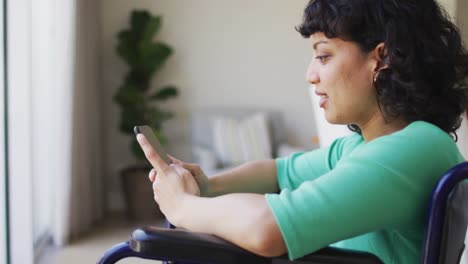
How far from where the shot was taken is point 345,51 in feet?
3.23

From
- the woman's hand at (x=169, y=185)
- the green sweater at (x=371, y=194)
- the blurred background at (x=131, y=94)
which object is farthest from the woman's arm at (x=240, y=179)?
the blurred background at (x=131, y=94)

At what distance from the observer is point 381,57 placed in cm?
96

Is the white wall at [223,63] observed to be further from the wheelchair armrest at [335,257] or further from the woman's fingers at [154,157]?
the wheelchair armrest at [335,257]

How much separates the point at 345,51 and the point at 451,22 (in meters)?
0.22

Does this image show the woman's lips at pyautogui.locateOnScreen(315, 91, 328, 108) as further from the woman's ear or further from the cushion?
the cushion

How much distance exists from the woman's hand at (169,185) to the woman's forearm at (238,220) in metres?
0.03

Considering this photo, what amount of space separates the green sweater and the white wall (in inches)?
140

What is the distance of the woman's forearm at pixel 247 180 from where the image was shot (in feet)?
4.10

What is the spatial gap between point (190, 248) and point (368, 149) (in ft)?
1.04

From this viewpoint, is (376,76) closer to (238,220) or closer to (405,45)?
(405,45)

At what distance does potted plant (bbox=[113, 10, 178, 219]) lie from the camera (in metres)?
4.03

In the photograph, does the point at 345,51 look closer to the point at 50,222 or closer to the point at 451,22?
the point at 451,22

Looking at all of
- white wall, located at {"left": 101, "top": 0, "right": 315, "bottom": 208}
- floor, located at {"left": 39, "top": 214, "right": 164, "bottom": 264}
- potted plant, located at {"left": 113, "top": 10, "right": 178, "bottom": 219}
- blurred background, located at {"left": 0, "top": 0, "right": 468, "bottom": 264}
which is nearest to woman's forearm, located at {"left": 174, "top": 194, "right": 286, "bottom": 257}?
floor, located at {"left": 39, "top": 214, "right": 164, "bottom": 264}

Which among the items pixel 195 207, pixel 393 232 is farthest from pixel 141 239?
pixel 393 232
